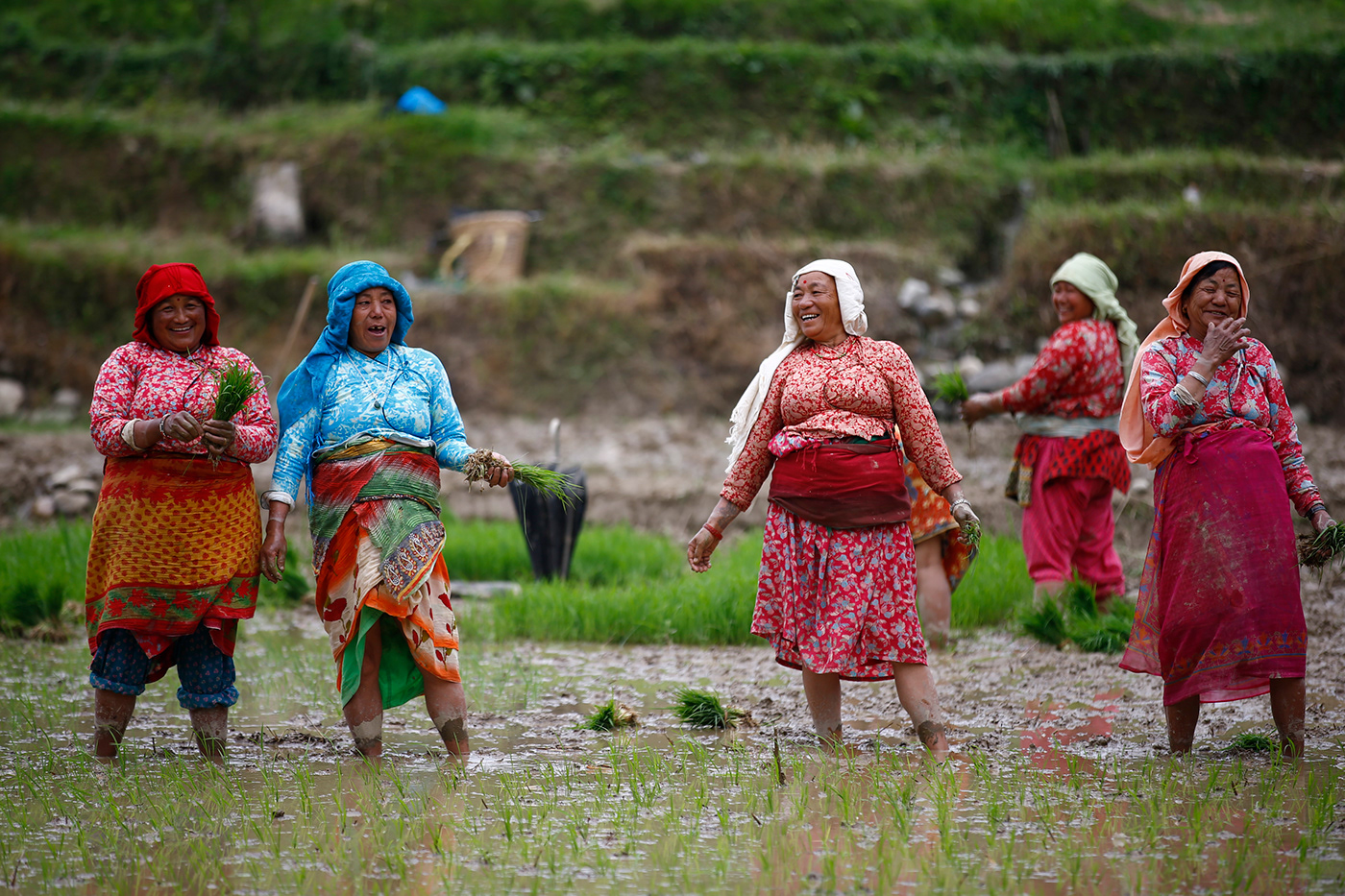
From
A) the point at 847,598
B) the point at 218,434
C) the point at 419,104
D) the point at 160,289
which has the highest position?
the point at 419,104

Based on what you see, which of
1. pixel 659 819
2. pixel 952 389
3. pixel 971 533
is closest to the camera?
pixel 659 819

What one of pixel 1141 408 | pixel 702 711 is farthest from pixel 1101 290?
pixel 702 711

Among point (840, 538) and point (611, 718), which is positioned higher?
point (840, 538)

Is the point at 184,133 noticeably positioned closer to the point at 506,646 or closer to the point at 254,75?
the point at 254,75

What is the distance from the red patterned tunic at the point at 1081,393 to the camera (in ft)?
20.3

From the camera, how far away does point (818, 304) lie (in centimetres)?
445

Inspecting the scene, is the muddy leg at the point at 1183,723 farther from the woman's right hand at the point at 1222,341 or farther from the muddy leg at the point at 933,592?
the muddy leg at the point at 933,592

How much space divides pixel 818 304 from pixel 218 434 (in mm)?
2189

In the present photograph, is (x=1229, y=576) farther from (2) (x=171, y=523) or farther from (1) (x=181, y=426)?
(2) (x=171, y=523)

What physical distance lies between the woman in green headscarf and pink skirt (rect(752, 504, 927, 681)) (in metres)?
2.10

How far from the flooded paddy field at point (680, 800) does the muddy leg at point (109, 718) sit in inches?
3.1

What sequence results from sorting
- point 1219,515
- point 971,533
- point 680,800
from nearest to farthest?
point 680,800 < point 1219,515 < point 971,533

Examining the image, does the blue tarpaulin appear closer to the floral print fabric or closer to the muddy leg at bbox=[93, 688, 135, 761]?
the floral print fabric

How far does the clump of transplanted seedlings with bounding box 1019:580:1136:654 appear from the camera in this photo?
5.98 metres
